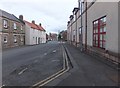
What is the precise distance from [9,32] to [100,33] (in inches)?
989

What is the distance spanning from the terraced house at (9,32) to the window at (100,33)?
19.7 meters

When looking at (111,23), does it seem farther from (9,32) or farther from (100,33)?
(9,32)

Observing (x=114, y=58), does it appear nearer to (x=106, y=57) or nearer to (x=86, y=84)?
(x=106, y=57)

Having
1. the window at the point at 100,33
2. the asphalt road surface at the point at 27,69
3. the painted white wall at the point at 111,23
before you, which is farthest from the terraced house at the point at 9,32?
the painted white wall at the point at 111,23

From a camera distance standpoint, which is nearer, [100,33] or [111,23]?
[111,23]

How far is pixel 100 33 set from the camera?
1631cm

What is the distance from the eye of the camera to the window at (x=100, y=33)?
15000 millimetres

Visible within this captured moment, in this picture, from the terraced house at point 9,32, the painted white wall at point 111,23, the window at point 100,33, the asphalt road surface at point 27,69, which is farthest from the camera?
the terraced house at point 9,32

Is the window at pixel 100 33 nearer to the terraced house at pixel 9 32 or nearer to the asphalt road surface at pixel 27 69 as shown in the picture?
the asphalt road surface at pixel 27 69

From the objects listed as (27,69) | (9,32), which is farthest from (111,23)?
(9,32)

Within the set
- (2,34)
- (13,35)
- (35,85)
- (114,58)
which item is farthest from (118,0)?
(13,35)

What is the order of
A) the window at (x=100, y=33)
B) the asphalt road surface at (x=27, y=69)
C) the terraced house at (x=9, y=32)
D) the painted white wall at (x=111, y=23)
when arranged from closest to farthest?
the asphalt road surface at (x=27, y=69) < the painted white wall at (x=111, y=23) < the window at (x=100, y=33) < the terraced house at (x=9, y=32)

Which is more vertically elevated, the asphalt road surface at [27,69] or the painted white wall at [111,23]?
the painted white wall at [111,23]

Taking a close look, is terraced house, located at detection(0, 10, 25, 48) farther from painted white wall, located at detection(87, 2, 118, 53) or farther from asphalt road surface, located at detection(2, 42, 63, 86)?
painted white wall, located at detection(87, 2, 118, 53)
